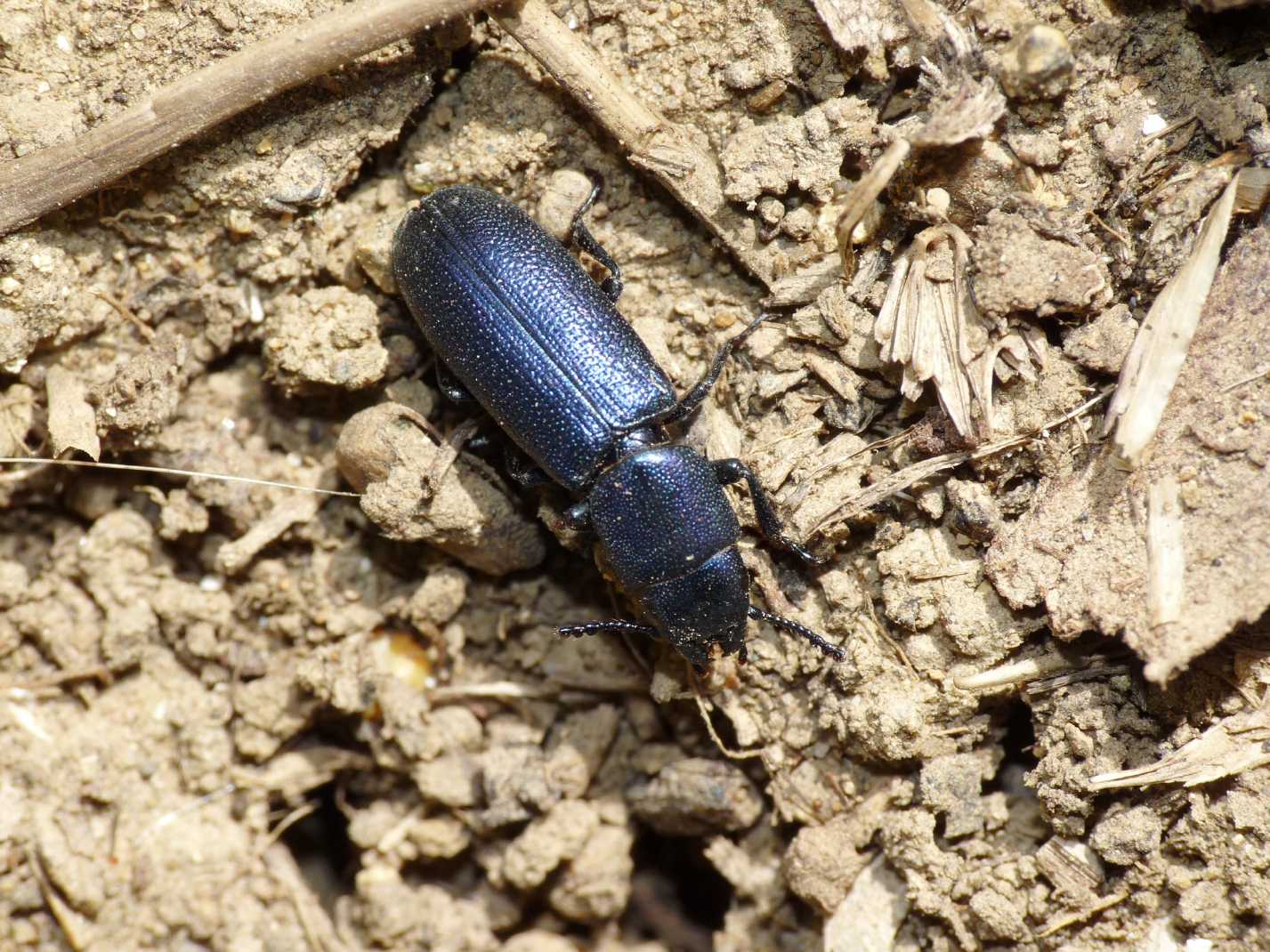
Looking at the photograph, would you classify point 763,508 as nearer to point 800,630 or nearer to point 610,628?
point 800,630

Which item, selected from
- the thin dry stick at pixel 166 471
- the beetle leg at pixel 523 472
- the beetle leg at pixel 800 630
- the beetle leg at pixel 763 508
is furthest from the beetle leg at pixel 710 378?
the thin dry stick at pixel 166 471

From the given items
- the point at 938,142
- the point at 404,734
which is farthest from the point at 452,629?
the point at 938,142

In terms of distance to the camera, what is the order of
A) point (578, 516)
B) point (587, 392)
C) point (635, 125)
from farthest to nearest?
point (578, 516), point (587, 392), point (635, 125)

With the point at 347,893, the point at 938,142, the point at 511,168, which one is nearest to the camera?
the point at 938,142

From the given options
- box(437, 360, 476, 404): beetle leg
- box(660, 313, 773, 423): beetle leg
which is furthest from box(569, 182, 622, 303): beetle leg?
box(437, 360, 476, 404): beetle leg

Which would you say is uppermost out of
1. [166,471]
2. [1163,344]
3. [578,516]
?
[166,471]

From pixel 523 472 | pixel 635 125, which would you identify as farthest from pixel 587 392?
pixel 635 125

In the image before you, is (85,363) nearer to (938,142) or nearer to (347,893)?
(347,893)

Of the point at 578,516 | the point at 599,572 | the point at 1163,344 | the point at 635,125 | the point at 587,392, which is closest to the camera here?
the point at 1163,344
